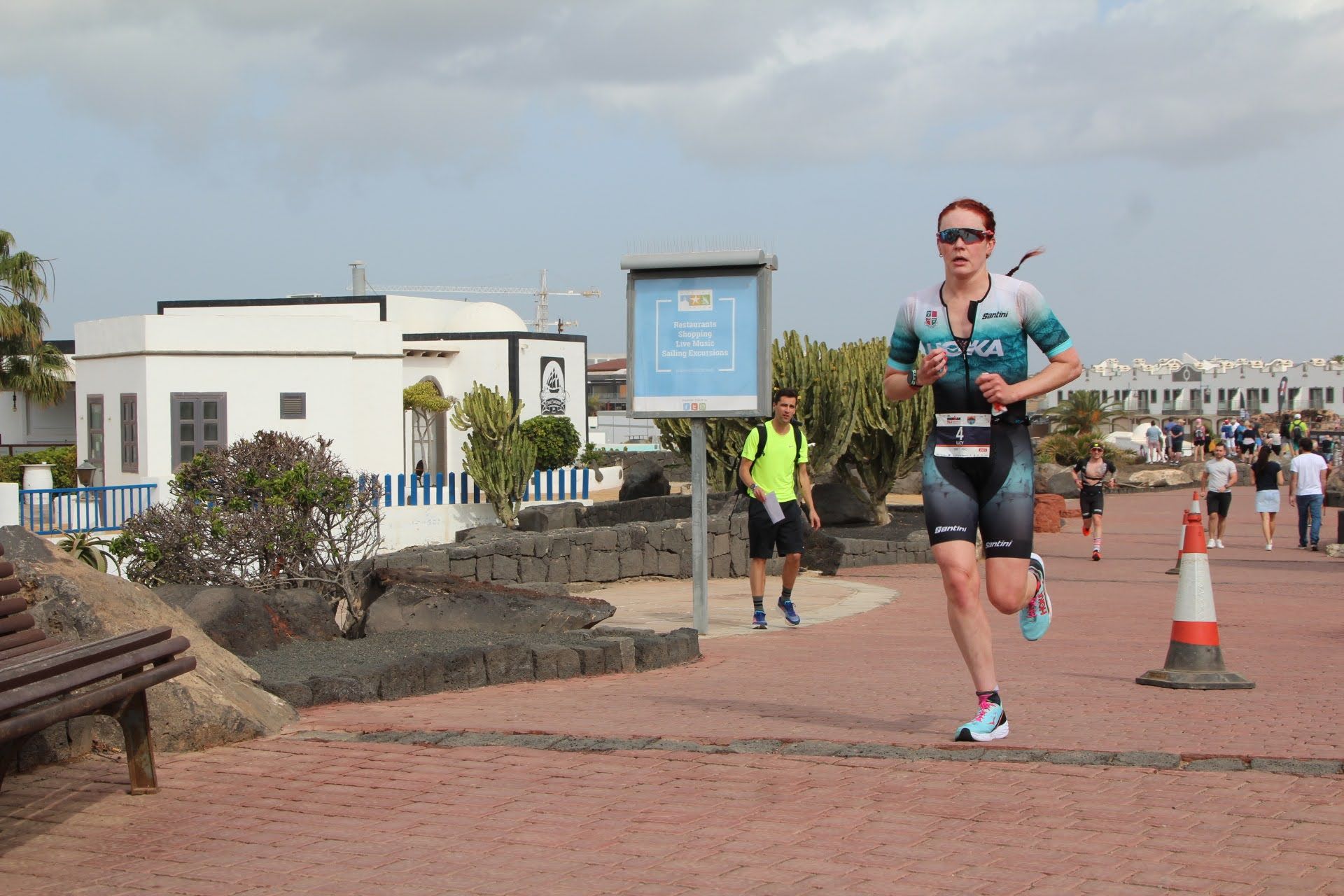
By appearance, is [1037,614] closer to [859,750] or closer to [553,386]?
[859,750]

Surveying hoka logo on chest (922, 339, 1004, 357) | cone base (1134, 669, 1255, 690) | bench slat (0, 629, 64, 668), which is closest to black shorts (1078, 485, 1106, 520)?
cone base (1134, 669, 1255, 690)

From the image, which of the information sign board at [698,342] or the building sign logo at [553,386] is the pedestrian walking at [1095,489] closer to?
the information sign board at [698,342]

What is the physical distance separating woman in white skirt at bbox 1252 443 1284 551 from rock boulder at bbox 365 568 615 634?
47.1 feet

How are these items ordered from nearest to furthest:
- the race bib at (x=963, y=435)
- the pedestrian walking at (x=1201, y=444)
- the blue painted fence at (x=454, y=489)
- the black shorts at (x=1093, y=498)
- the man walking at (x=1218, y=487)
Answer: the race bib at (x=963, y=435) → the black shorts at (x=1093, y=498) → the man walking at (x=1218, y=487) → the blue painted fence at (x=454, y=489) → the pedestrian walking at (x=1201, y=444)

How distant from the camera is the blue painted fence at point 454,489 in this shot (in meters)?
25.0

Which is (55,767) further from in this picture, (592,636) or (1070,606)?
(1070,606)

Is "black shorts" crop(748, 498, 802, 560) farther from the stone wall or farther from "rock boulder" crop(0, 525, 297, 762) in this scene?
"rock boulder" crop(0, 525, 297, 762)

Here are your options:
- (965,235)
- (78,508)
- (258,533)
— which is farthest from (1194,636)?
(78,508)

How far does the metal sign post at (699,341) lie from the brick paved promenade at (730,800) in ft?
10.2

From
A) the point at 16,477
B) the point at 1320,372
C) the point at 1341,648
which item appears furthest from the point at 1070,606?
the point at 1320,372

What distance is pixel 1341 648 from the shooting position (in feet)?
31.4

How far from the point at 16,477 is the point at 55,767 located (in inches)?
1177

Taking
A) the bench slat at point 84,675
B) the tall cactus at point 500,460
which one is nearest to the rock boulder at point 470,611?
the bench slat at point 84,675

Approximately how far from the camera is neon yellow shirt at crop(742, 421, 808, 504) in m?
10.8
